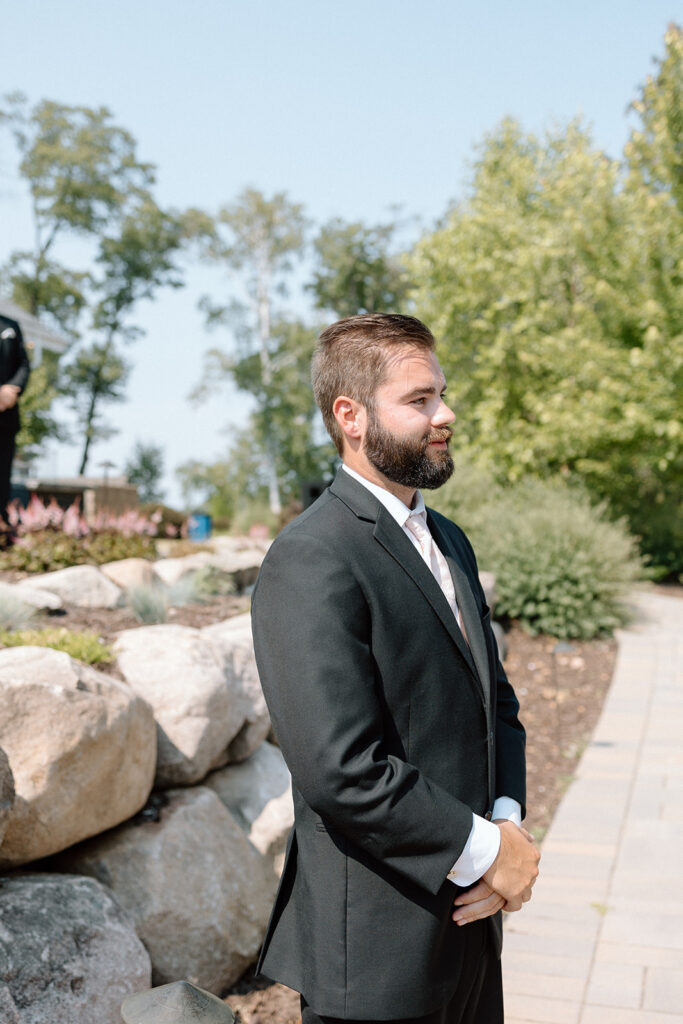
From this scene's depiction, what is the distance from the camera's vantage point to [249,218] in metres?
31.2

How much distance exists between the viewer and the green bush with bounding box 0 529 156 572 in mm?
7039

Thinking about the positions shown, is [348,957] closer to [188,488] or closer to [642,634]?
[642,634]

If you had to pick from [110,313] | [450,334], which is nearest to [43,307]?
[110,313]

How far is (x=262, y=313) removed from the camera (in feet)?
104

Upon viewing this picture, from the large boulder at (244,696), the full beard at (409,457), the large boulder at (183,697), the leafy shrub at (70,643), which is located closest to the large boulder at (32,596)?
the leafy shrub at (70,643)

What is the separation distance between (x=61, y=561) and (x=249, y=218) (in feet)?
85.3

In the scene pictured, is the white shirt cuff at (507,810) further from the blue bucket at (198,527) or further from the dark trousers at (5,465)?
the blue bucket at (198,527)

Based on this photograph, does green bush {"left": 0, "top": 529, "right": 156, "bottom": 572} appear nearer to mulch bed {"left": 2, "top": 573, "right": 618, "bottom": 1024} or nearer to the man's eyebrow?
mulch bed {"left": 2, "top": 573, "right": 618, "bottom": 1024}

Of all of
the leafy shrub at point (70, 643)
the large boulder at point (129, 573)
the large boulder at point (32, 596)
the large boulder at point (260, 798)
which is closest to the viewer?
the leafy shrub at point (70, 643)

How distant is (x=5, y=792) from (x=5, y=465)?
526cm

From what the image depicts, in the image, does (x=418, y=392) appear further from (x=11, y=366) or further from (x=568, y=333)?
(x=568, y=333)

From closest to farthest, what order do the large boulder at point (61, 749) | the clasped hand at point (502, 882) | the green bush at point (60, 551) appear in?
the clasped hand at point (502, 882), the large boulder at point (61, 749), the green bush at point (60, 551)

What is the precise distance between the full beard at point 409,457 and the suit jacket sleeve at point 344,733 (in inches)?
10.2

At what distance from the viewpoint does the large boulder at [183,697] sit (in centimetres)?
396
